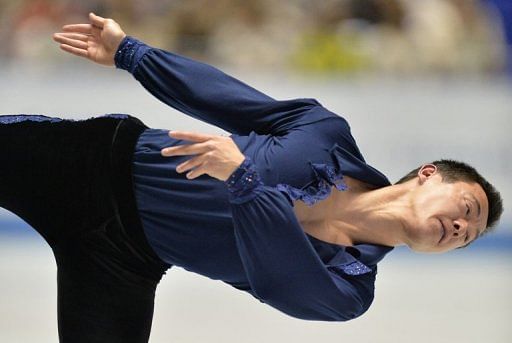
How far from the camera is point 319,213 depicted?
2744 mm

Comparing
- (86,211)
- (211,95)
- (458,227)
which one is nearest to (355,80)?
(458,227)

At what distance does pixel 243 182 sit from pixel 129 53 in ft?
2.38

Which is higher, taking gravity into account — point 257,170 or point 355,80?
point 257,170

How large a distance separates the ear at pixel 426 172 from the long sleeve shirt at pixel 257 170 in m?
0.16

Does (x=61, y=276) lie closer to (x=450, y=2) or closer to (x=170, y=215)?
(x=170, y=215)

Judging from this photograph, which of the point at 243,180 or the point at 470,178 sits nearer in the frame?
the point at 243,180

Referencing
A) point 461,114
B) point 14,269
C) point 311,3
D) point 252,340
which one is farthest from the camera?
point 311,3

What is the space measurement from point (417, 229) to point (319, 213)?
301 millimetres

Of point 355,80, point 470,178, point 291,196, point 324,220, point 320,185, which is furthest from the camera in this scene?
point 355,80

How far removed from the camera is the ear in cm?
289

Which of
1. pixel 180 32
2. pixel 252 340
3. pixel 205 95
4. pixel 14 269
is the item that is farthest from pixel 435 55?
pixel 205 95

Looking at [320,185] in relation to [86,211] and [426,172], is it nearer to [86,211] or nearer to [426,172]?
[426,172]

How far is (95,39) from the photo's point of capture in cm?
293

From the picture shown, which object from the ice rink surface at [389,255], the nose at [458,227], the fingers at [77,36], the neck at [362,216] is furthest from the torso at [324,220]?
the ice rink surface at [389,255]
